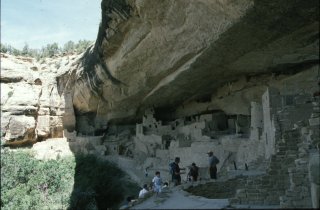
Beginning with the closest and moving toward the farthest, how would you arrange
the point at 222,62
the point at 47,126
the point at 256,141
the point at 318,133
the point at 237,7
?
the point at 318,133 < the point at 237,7 < the point at 256,141 < the point at 222,62 < the point at 47,126

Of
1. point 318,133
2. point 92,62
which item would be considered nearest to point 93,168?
point 92,62

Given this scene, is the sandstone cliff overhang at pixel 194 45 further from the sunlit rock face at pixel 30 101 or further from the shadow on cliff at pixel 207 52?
the sunlit rock face at pixel 30 101

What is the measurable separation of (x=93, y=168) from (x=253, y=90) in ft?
26.9

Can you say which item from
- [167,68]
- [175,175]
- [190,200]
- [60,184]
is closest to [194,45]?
[167,68]

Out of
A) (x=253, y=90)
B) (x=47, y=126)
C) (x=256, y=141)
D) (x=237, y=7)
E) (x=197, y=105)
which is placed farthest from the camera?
(x=47, y=126)

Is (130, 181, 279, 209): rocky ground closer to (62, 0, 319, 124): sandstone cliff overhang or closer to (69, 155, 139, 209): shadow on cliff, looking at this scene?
(62, 0, 319, 124): sandstone cliff overhang

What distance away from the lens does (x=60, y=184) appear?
1739 cm

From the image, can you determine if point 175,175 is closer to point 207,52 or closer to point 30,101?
point 207,52

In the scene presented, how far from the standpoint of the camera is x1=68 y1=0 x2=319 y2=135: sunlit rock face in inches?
428

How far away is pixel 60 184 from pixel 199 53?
28.7 feet

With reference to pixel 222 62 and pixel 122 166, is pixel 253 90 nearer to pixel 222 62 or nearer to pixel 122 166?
pixel 222 62

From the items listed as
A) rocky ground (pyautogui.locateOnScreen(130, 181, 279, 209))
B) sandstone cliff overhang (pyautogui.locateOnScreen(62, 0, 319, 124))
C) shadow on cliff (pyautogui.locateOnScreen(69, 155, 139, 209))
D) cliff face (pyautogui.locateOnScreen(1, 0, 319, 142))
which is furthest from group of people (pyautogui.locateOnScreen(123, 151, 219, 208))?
shadow on cliff (pyautogui.locateOnScreen(69, 155, 139, 209))

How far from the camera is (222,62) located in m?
13.9

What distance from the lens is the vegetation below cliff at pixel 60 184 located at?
15977 mm
